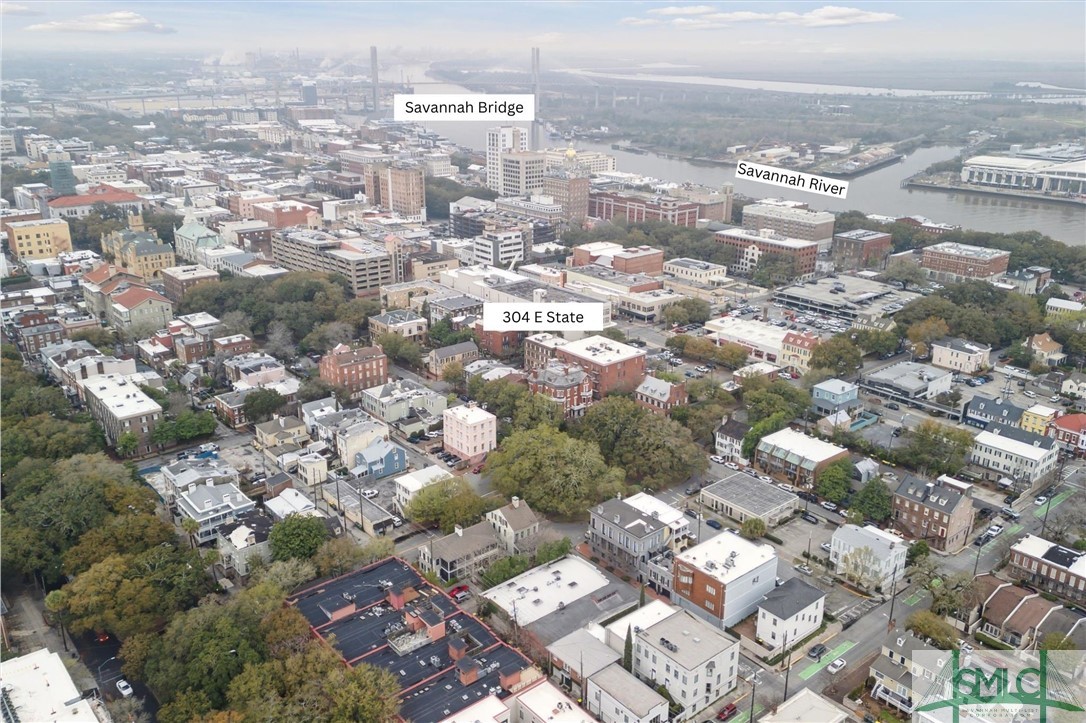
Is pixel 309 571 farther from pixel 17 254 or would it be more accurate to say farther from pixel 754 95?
pixel 754 95

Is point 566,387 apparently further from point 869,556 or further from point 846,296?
point 846,296

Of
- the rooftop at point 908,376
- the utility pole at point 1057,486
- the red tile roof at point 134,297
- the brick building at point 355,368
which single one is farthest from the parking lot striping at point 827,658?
the red tile roof at point 134,297

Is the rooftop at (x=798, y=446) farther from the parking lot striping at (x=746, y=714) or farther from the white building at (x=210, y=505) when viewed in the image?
the white building at (x=210, y=505)

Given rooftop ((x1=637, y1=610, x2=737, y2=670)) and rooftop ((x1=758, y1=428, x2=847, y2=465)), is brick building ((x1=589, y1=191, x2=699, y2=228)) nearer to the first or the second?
rooftop ((x1=758, y1=428, x2=847, y2=465))

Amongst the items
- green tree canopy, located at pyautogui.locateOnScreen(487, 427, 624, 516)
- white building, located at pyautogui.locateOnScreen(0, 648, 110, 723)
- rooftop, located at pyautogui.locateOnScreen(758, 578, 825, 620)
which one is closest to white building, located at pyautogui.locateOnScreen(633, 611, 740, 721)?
rooftop, located at pyautogui.locateOnScreen(758, 578, 825, 620)

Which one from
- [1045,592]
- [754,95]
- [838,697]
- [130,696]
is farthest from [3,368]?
[754,95]

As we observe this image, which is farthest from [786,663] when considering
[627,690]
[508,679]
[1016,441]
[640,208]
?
[640,208]
